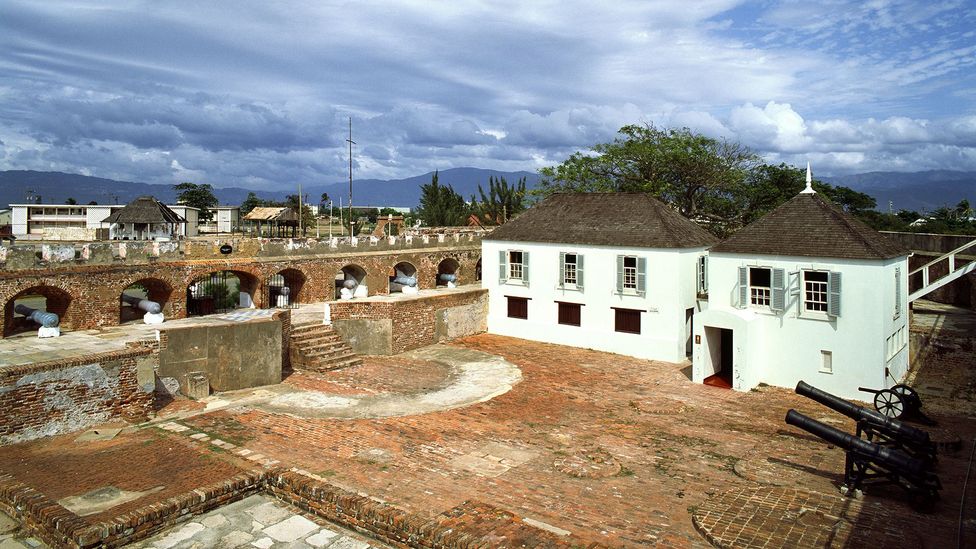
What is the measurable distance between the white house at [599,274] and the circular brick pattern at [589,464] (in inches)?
410

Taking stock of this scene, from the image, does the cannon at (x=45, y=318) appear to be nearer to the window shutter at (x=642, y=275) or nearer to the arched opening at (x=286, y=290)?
the arched opening at (x=286, y=290)

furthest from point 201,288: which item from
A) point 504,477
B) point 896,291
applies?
point 896,291

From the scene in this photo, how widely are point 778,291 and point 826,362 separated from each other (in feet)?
8.18

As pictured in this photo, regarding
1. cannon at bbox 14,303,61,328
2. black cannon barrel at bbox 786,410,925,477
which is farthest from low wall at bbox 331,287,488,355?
black cannon barrel at bbox 786,410,925,477

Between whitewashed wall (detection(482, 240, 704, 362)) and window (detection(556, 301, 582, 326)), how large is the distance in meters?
0.18

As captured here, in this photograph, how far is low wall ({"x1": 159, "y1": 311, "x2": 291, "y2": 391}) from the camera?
16547 millimetres

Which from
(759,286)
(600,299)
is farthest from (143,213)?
(759,286)

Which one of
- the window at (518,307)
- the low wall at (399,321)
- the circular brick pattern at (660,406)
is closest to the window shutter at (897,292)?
the circular brick pattern at (660,406)

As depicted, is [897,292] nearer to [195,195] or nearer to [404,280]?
[404,280]

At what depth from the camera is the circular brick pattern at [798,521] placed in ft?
30.9

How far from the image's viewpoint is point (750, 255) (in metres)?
20.1

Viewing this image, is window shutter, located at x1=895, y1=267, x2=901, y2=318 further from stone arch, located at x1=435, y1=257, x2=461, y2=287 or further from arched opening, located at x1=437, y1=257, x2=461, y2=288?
stone arch, located at x1=435, y1=257, x2=461, y2=287

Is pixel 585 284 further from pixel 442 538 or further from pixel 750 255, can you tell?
pixel 442 538

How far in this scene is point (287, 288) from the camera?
85.4ft
